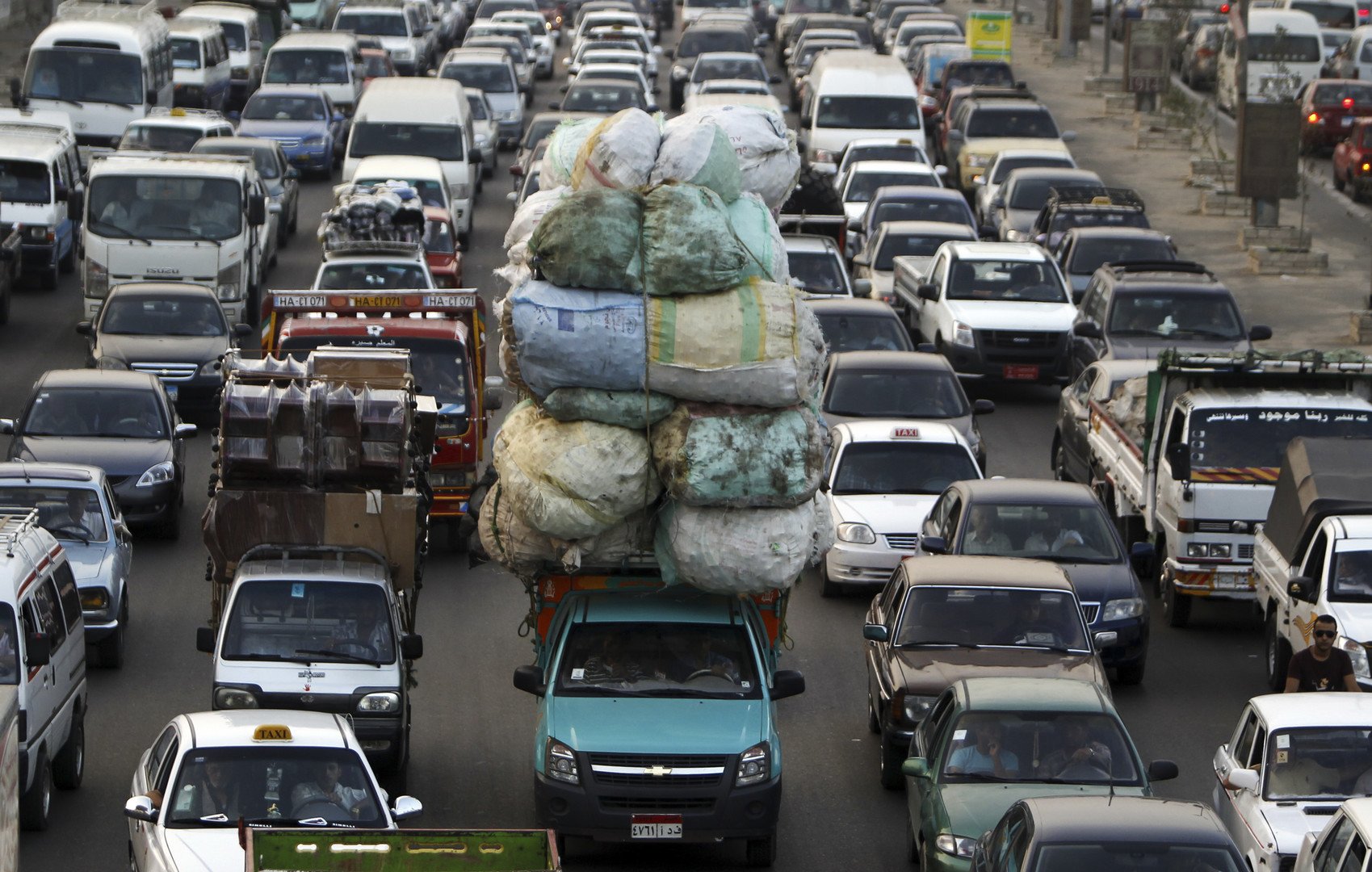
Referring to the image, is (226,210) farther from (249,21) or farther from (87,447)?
(249,21)

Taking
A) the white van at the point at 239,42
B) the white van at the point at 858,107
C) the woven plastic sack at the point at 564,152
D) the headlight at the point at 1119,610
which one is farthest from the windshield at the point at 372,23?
the headlight at the point at 1119,610

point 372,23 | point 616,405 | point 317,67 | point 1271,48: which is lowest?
point 372,23

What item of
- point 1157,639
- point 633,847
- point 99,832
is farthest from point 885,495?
point 99,832

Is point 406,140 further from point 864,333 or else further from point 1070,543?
point 1070,543

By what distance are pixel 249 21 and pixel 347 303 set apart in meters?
30.5

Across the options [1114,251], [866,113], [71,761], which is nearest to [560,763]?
[71,761]

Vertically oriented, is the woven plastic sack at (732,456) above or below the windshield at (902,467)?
above

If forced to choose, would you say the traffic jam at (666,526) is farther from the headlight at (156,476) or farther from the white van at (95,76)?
the white van at (95,76)

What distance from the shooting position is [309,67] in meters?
45.9

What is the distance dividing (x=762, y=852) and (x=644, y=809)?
92 cm

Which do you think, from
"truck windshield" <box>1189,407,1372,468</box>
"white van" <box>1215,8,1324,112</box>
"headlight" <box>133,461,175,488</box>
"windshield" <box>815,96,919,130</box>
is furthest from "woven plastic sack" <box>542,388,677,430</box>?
"white van" <box>1215,8,1324,112</box>

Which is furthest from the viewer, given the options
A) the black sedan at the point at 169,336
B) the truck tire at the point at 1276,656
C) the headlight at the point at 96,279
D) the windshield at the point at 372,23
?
the windshield at the point at 372,23

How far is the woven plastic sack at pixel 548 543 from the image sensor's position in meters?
14.5

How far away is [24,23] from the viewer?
6384 centimetres
